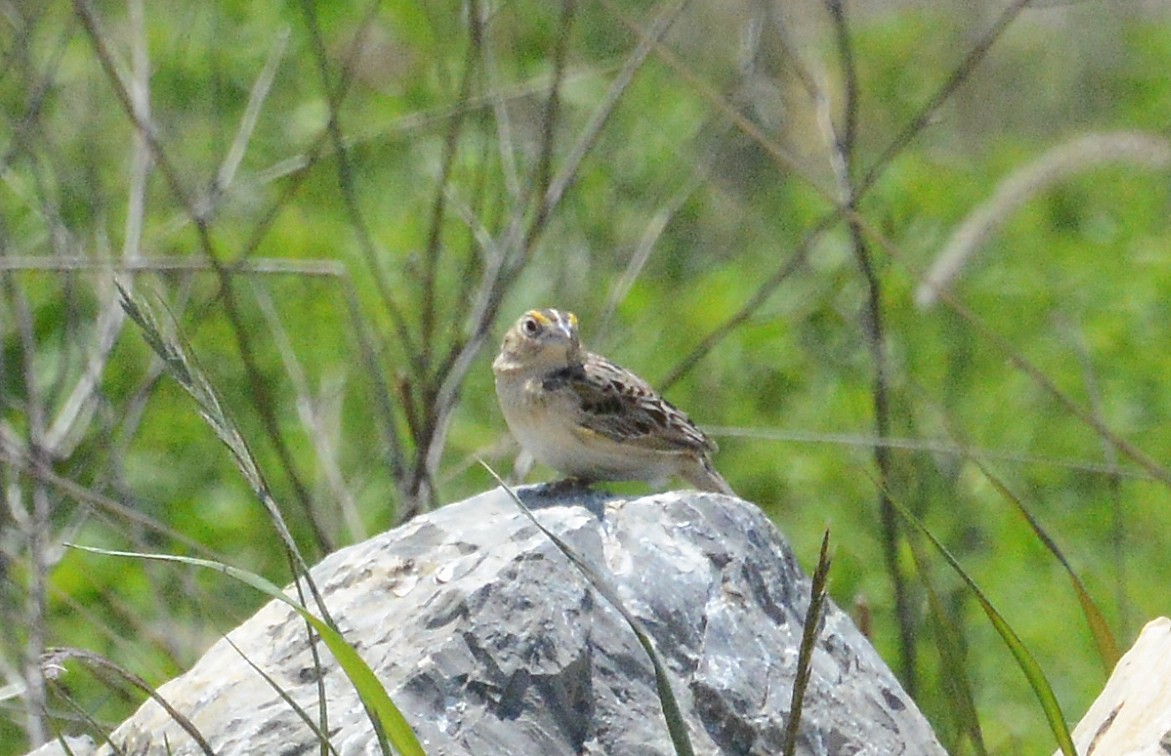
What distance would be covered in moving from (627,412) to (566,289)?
2979 mm

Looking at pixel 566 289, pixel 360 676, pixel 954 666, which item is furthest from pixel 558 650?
pixel 566 289

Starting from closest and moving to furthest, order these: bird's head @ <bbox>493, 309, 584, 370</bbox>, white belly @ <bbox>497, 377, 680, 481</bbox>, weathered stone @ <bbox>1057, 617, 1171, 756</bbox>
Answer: weathered stone @ <bbox>1057, 617, 1171, 756</bbox>
white belly @ <bbox>497, 377, 680, 481</bbox>
bird's head @ <bbox>493, 309, 584, 370</bbox>

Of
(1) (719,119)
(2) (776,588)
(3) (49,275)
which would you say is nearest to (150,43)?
(3) (49,275)

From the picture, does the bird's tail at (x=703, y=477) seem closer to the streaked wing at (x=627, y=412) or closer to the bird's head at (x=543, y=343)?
the streaked wing at (x=627, y=412)

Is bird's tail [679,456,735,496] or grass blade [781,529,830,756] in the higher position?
grass blade [781,529,830,756]

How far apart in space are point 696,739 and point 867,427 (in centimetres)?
463

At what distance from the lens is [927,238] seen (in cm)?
1009

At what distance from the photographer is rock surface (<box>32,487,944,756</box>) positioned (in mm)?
3100

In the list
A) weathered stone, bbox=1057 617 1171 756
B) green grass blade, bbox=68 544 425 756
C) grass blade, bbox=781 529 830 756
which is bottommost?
weathered stone, bbox=1057 617 1171 756

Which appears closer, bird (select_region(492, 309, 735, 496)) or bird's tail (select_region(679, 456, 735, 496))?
bird (select_region(492, 309, 735, 496))

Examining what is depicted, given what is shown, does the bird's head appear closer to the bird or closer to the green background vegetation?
the bird

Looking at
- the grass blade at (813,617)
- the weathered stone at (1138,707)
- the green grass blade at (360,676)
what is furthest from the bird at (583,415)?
the grass blade at (813,617)

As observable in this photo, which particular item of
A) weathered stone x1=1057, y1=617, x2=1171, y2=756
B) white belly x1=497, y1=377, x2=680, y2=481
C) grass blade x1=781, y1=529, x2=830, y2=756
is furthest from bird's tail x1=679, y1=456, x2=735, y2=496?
grass blade x1=781, y1=529, x2=830, y2=756

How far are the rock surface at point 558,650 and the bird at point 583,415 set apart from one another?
71 cm
